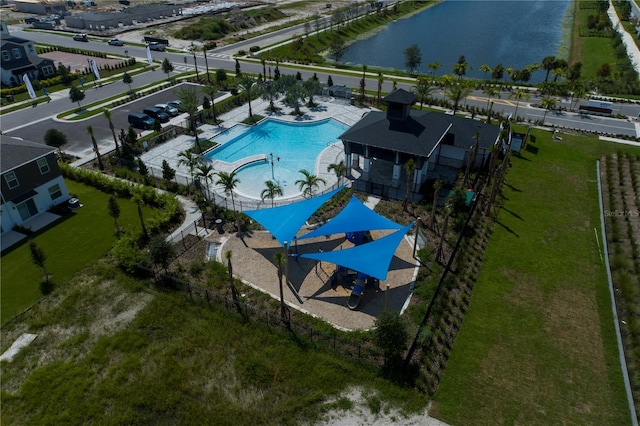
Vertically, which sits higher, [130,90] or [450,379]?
[130,90]

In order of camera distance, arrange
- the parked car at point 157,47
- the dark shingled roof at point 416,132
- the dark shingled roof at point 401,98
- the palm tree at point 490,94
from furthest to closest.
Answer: the parked car at point 157,47, the palm tree at point 490,94, the dark shingled roof at point 401,98, the dark shingled roof at point 416,132

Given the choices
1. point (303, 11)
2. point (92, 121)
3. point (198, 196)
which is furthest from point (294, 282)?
point (303, 11)

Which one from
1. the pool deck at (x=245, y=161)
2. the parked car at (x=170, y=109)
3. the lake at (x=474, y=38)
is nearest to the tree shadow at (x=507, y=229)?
the pool deck at (x=245, y=161)

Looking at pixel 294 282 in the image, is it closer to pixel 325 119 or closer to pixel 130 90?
pixel 325 119

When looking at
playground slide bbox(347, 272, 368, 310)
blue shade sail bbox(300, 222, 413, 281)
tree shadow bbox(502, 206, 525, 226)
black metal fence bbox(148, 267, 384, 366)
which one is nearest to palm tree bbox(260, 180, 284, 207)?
blue shade sail bbox(300, 222, 413, 281)

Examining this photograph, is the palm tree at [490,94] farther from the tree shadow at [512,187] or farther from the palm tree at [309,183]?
the palm tree at [309,183]

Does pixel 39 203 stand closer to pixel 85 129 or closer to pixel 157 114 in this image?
pixel 85 129
